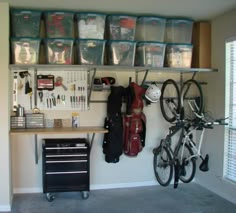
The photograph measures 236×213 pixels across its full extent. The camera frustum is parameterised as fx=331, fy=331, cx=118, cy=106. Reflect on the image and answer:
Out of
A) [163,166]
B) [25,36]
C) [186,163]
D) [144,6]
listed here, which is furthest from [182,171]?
[25,36]

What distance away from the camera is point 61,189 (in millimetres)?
4176

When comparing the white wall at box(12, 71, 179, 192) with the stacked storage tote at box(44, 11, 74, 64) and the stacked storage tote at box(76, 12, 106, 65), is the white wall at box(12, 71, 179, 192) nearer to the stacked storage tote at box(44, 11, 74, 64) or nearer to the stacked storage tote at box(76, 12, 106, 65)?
the stacked storage tote at box(76, 12, 106, 65)

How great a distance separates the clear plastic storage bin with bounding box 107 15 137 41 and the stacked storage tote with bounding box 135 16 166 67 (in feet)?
0.50

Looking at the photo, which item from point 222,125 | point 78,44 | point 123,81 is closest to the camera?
→ point 78,44

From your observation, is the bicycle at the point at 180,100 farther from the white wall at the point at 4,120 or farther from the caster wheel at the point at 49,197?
the white wall at the point at 4,120

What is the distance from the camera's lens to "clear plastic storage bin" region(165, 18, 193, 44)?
4.40 m

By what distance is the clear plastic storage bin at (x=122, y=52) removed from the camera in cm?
419

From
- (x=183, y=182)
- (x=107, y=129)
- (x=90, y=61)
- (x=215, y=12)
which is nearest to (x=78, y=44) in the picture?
(x=90, y=61)

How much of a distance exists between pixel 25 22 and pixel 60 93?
40.8 inches

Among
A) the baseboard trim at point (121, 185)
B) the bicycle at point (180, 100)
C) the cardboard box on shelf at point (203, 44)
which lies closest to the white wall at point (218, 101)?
the cardboard box on shelf at point (203, 44)

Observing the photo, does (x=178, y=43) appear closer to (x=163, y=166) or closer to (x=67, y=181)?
(x=163, y=166)

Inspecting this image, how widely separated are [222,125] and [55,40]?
2.43 meters

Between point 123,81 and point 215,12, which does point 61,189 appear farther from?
point 215,12

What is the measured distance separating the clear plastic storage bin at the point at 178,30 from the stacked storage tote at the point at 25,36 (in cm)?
169
